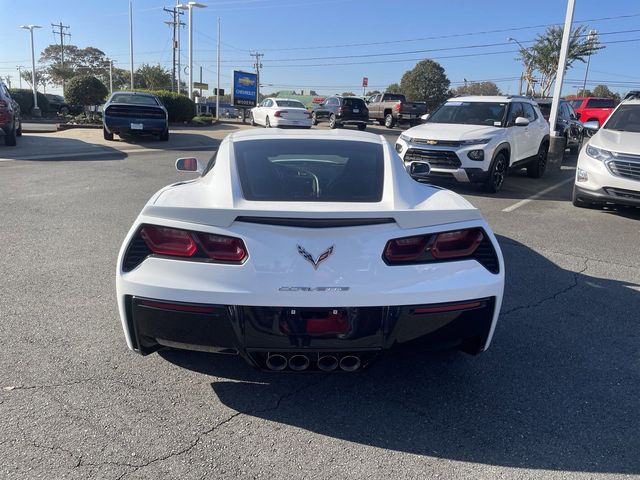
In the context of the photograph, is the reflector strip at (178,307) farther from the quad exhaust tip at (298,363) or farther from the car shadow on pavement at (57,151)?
the car shadow on pavement at (57,151)

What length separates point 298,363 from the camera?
271 centimetres

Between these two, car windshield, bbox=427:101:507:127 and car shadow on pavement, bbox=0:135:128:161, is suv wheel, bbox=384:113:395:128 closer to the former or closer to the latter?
car shadow on pavement, bbox=0:135:128:161

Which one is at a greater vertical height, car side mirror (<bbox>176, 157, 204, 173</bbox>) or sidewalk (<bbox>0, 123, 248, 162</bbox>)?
Result: car side mirror (<bbox>176, 157, 204, 173</bbox>)

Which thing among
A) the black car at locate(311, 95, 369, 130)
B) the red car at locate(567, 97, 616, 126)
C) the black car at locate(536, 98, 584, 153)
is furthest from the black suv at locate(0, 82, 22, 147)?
the red car at locate(567, 97, 616, 126)

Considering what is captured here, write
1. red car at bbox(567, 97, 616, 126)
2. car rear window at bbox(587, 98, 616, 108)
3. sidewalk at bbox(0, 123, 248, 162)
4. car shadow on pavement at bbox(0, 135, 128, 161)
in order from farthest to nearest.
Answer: car rear window at bbox(587, 98, 616, 108), red car at bbox(567, 97, 616, 126), sidewalk at bbox(0, 123, 248, 162), car shadow on pavement at bbox(0, 135, 128, 161)

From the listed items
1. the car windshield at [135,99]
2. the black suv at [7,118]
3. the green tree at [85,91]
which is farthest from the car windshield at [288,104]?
the black suv at [7,118]

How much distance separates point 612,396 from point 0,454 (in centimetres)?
324

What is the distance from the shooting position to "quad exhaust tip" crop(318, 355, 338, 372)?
2699mm

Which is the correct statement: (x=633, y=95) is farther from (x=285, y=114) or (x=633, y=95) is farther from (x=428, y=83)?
(x=428, y=83)

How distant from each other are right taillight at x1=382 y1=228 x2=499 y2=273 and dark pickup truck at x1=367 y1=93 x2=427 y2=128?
89.3ft

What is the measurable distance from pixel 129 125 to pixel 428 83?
60.4 meters

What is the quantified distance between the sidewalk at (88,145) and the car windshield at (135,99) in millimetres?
1238

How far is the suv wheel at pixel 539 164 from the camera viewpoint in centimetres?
1258

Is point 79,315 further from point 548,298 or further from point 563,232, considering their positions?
point 563,232
